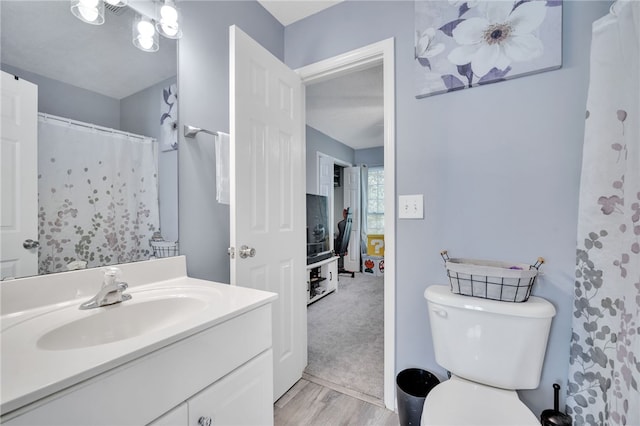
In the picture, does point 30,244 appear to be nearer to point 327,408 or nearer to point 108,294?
point 108,294

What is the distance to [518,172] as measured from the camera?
1248 mm

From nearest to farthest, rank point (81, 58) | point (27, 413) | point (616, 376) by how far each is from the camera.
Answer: point (27, 413), point (616, 376), point (81, 58)

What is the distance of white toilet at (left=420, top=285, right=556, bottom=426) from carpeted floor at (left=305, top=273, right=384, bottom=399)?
69 cm

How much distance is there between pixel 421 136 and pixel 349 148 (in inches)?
156

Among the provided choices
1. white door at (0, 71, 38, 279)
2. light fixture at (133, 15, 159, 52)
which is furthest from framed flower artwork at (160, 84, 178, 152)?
white door at (0, 71, 38, 279)

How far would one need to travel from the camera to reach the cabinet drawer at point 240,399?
754 mm

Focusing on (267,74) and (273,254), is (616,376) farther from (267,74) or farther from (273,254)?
(267,74)

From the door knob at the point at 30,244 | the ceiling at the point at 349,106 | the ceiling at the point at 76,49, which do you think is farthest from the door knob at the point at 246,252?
the ceiling at the point at 349,106

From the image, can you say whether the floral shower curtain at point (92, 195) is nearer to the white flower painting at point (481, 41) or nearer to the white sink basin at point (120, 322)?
the white sink basin at point (120, 322)

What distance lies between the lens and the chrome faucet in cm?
86

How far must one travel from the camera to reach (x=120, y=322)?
875 millimetres

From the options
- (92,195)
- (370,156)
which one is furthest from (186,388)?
(370,156)

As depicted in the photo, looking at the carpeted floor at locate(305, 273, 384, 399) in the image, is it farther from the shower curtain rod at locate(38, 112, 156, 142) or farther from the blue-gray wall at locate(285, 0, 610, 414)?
the shower curtain rod at locate(38, 112, 156, 142)

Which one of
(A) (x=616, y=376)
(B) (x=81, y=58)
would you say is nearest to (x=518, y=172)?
(A) (x=616, y=376)
